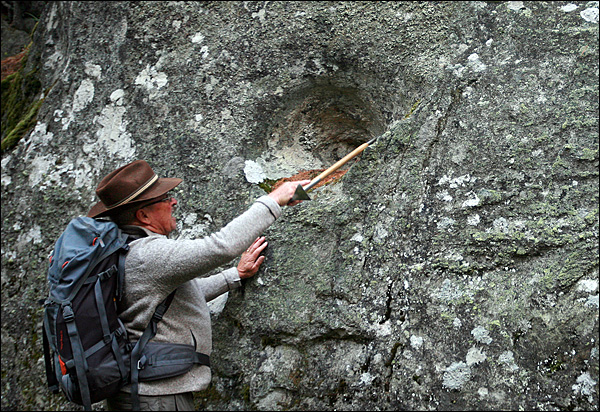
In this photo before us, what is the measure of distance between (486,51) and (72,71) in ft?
9.54

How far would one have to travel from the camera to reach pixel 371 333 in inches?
107

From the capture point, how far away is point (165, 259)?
235 centimetres

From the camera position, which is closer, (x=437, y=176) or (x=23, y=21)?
(x=437, y=176)

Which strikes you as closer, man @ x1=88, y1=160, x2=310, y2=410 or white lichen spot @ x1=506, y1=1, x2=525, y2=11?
man @ x1=88, y1=160, x2=310, y2=410

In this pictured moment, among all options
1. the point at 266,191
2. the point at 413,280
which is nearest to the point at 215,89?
the point at 266,191

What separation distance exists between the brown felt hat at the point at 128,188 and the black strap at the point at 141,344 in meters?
0.49

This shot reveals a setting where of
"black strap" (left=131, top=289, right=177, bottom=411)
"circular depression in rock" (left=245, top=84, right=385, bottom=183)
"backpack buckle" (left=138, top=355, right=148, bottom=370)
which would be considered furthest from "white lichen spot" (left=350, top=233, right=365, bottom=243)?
"backpack buckle" (left=138, top=355, right=148, bottom=370)

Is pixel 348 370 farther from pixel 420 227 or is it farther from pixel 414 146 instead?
pixel 414 146

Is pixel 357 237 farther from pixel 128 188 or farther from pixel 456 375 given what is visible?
→ pixel 128 188

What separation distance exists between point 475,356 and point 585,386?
1.51 feet

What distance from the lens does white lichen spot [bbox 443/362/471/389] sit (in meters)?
2.45

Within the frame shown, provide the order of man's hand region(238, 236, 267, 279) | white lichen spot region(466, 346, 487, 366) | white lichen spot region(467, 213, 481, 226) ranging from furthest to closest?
man's hand region(238, 236, 267, 279), white lichen spot region(467, 213, 481, 226), white lichen spot region(466, 346, 487, 366)

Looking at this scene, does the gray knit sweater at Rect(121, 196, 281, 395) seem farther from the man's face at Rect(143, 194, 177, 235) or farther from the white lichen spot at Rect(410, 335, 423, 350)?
the white lichen spot at Rect(410, 335, 423, 350)

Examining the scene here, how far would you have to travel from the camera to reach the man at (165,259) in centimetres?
234
